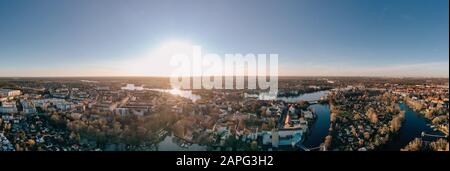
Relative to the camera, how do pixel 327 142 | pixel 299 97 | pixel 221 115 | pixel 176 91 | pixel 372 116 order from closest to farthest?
pixel 327 142 → pixel 372 116 → pixel 221 115 → pixel 299 97 → pixel 176 91

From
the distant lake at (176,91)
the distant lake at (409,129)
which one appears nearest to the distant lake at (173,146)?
the distant lake at (176,91)

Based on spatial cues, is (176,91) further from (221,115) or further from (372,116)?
(372,116)

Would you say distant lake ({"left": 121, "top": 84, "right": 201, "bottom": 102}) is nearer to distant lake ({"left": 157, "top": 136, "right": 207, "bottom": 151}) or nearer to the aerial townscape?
the aerial townscape

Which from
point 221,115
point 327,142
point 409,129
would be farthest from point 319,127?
point 221,115

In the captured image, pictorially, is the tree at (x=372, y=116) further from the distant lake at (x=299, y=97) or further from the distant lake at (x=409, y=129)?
the distant lake at (x=299, y=97)

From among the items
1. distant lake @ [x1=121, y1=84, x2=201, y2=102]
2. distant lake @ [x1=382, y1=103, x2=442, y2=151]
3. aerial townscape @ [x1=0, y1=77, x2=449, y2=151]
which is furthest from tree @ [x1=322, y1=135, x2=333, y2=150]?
distant lake @ [x1=121, y1=84, x2=201, y2=102]

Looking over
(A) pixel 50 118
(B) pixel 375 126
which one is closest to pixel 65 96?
(A) pixel 50 118

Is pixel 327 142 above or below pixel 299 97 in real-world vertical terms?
below

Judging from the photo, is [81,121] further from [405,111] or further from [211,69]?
[405,111]
